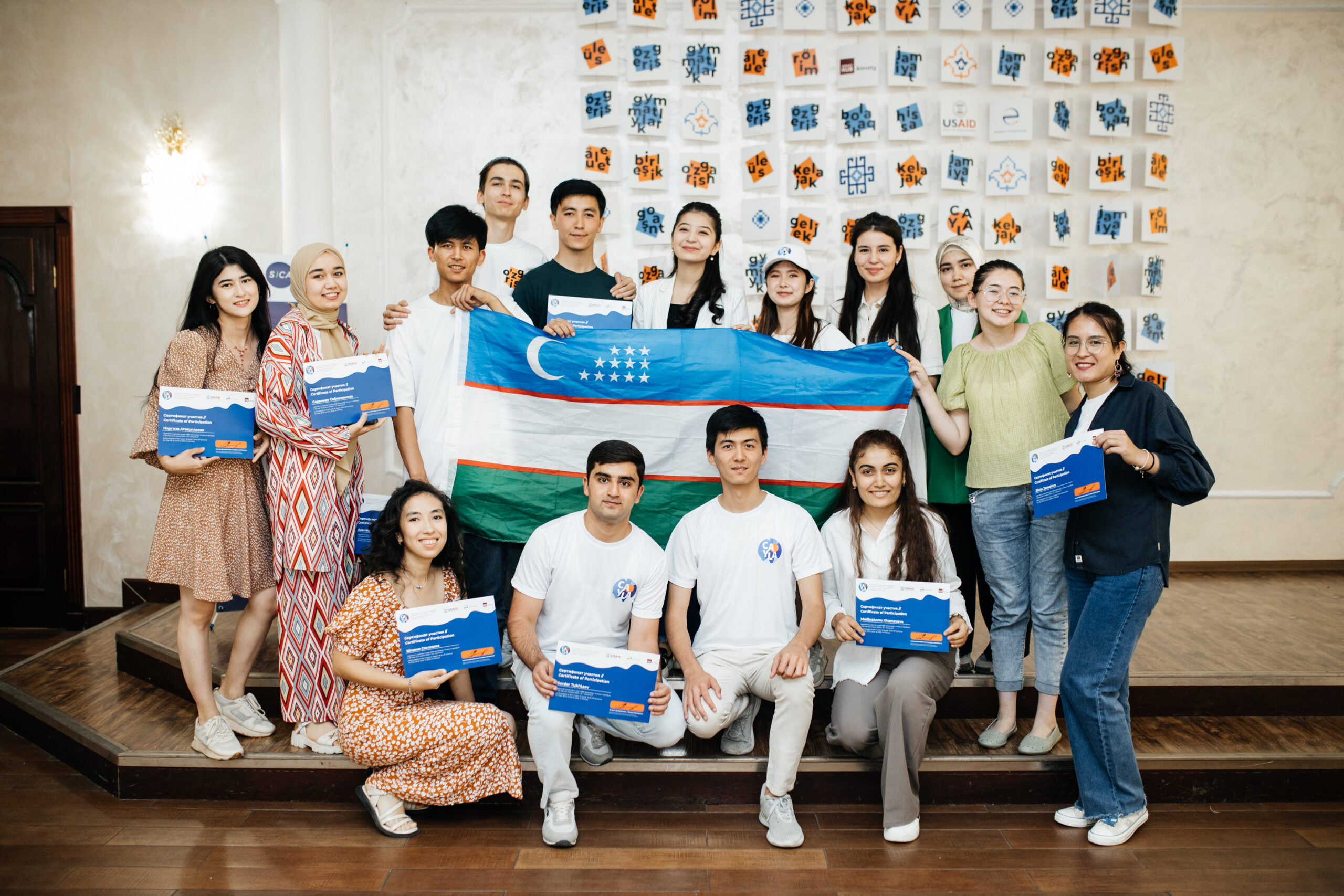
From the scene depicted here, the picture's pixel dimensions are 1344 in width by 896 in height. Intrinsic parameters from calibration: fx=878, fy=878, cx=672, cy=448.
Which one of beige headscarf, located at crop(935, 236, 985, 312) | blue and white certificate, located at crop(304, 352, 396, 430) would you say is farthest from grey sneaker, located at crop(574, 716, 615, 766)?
beige headscarf, located at crop(935, 236, 985, 312)

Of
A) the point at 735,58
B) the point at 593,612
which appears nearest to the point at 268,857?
the point at 593,612

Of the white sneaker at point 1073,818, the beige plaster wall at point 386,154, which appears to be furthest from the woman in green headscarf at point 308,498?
the white sneaker at point 1073,818

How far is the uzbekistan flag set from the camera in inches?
121

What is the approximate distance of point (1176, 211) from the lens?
475 cm

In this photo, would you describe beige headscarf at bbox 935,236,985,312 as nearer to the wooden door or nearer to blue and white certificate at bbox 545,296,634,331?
blue and white certificate at bbox 545,296,634,331

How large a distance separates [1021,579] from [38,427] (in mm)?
4969

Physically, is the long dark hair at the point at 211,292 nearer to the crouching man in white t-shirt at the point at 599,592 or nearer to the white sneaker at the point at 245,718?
the white sneaker at the point at 245,718

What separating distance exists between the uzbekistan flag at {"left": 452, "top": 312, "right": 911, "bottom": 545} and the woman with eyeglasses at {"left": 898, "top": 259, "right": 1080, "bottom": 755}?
0.33 meters

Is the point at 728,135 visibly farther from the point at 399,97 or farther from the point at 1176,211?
the point at 1176,211

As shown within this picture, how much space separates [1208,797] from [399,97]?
4.71 metres

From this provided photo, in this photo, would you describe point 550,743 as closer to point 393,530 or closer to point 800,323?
point 393,530

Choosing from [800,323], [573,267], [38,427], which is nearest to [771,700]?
[800,323]

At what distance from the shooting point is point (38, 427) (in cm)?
475

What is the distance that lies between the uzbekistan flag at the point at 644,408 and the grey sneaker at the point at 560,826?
0.93m
